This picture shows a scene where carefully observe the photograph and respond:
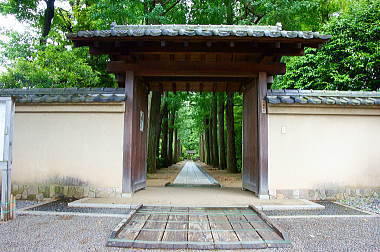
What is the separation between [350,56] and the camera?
32.9 ft

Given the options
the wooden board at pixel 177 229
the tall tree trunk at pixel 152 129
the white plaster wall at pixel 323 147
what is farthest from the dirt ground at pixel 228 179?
the wooden board at pixel 177 229

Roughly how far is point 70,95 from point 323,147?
615cm

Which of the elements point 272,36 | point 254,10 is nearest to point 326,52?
point 254,10

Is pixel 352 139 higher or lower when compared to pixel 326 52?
lower

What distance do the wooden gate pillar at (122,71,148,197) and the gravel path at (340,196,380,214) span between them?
4.81 metres

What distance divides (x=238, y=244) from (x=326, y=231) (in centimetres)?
150

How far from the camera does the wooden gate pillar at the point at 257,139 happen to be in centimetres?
618

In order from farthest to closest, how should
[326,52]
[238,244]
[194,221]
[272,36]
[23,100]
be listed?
[326,52] < [23,100] < [272,36] < [194,221] < [238,244]

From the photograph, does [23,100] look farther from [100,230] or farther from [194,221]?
[194,221]

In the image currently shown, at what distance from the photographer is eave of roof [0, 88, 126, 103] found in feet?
20.5

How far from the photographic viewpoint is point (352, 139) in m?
6.45

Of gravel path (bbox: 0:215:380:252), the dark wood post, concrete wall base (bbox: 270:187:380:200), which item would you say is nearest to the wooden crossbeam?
the dark wood post

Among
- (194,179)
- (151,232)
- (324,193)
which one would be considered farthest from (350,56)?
(151,232)

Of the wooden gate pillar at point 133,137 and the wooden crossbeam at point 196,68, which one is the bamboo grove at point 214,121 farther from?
the wooden gate pillar at point 133,137
